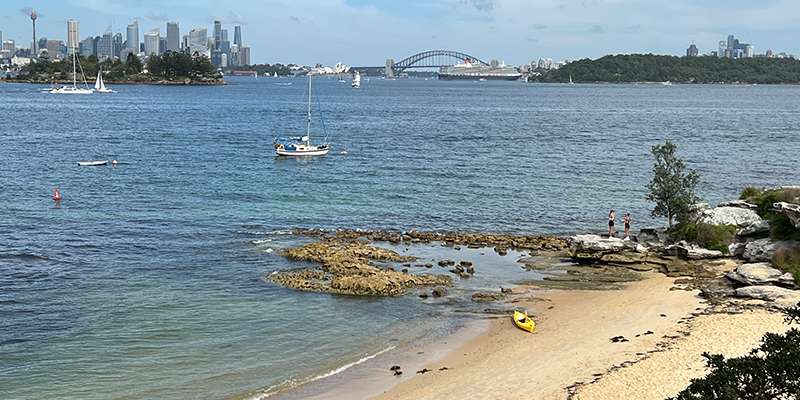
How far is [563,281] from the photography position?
29.0 metres

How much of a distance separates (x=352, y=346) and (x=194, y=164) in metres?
43.7

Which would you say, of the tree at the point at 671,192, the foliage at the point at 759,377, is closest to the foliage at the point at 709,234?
the tree at the point at 671,192

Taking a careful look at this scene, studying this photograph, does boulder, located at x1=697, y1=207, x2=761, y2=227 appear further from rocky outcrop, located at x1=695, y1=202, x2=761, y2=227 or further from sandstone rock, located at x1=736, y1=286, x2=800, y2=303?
sandstone rock, located at x1=736, y1=286, x2=800, y2=303

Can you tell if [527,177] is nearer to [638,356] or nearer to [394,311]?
[394,311]

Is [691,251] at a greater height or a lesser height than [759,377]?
lesser

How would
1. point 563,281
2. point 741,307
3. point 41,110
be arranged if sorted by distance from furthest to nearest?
point 41,110, point 563,281, point 741,307

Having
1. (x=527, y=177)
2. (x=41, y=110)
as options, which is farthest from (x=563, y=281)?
(x=41, y=110)

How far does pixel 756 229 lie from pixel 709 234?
6.34 feet

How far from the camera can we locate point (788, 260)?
90.0 feet

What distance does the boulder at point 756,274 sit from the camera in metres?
25.8

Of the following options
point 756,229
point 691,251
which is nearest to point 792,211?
point 756,229

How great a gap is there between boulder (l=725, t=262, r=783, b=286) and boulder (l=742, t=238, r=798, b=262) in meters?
1.95

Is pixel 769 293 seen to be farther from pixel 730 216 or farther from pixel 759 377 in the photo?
pixel 759 377

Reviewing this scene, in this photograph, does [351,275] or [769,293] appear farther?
[351,275]
